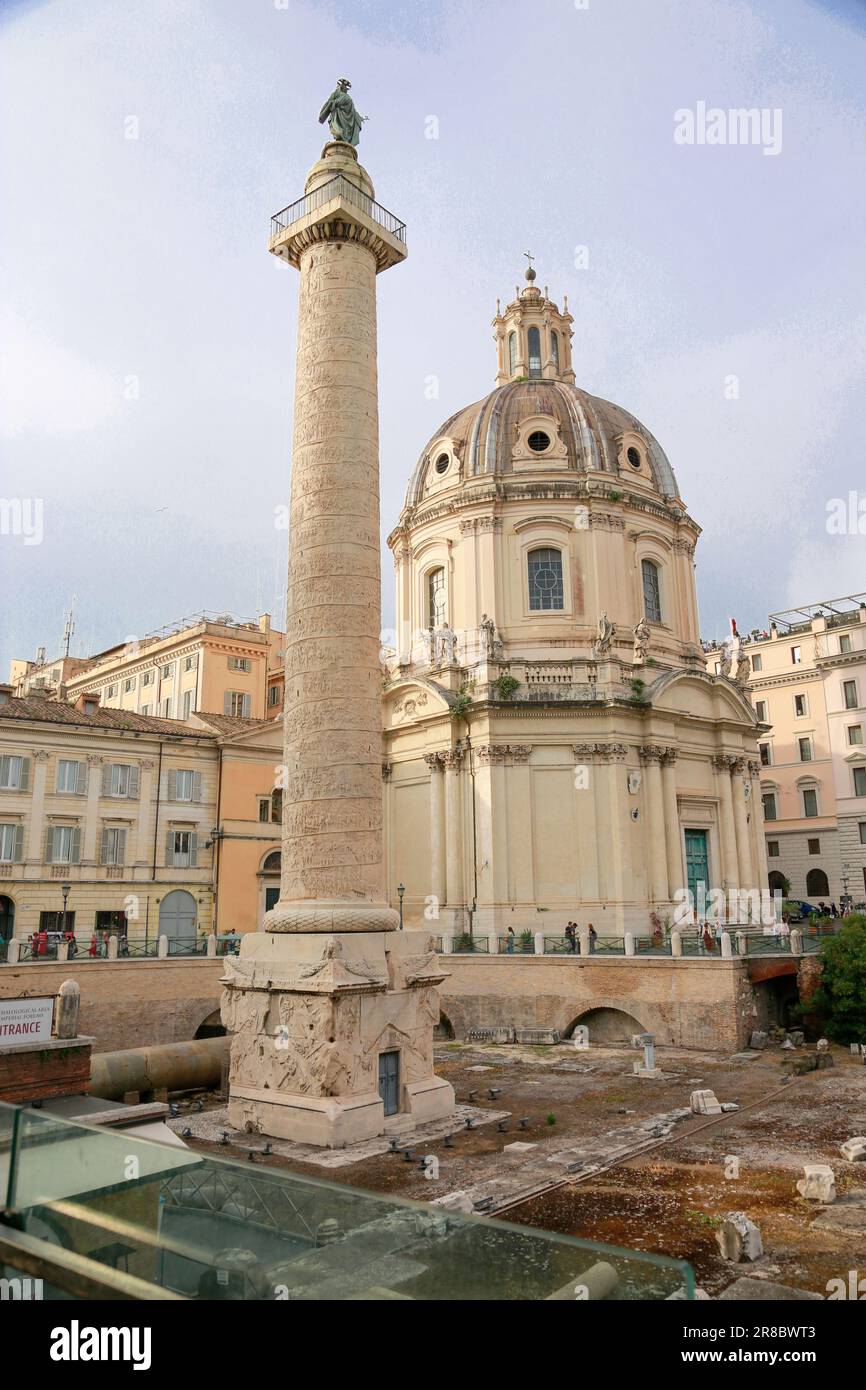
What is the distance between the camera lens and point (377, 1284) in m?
5.69

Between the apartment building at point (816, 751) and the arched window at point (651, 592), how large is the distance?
1020 centimetres

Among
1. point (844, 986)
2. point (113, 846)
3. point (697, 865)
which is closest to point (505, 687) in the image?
point (697, 865)

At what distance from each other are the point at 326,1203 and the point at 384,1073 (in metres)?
12.3

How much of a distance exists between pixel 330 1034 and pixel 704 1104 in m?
7.41

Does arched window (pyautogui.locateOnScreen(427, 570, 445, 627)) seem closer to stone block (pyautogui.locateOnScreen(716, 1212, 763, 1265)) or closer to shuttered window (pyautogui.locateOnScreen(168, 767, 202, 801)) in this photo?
shuttered window (pyautogui.locateOnScreen(168, 767, 202, 801))

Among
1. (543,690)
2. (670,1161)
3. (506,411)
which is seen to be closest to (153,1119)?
(670,1161)

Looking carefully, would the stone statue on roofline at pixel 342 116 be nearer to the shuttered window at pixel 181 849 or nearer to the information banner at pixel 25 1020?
the information banner at pixel 25 1020

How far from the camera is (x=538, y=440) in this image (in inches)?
1574

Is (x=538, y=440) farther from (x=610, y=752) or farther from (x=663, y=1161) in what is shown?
(x=663, y=1161)

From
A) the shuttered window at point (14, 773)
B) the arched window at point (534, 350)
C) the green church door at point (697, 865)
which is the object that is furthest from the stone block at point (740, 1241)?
the arched window at point (534, 350)

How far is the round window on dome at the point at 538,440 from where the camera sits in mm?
39875

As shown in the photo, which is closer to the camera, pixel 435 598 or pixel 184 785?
pixel 184 785

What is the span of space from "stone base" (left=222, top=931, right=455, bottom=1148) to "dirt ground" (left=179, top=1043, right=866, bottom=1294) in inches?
33.8

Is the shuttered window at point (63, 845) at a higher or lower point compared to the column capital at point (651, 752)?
lower
